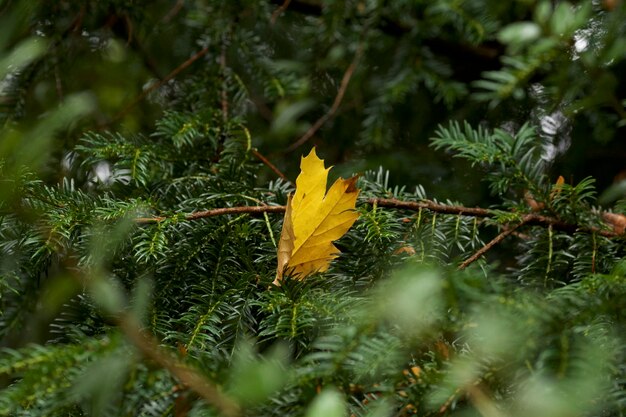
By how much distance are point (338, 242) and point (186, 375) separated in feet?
1.23

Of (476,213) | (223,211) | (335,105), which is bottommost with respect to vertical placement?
(335,105)

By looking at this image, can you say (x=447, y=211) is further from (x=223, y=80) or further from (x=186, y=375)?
(x=223, y=80)

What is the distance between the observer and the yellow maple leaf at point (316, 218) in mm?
Result: 792

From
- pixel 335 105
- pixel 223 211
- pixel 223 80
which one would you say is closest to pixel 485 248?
pixel 223 211

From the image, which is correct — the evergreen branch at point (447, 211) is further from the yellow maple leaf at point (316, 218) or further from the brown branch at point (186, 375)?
the brown branch at point (186, 375)

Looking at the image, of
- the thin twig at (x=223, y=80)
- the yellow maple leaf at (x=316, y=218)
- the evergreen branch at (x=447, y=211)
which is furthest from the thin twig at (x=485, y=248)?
the thin twig at (x=223, y=80)

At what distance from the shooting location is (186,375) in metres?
0.49

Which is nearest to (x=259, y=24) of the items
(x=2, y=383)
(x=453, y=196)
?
(x=453, y=196)

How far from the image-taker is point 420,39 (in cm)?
159

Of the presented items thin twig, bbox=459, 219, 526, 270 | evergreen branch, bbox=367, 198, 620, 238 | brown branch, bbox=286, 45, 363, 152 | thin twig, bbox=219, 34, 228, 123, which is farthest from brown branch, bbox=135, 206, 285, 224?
brown branch, bbox=286, 45, 363, 152

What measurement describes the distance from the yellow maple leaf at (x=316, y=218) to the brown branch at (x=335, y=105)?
856 millimetres

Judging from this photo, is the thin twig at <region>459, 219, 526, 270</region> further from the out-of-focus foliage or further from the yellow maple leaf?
the yellow maple leaf

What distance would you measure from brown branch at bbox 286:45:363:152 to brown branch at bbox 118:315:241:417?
3.98 ft

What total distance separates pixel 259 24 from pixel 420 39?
0.42 m
